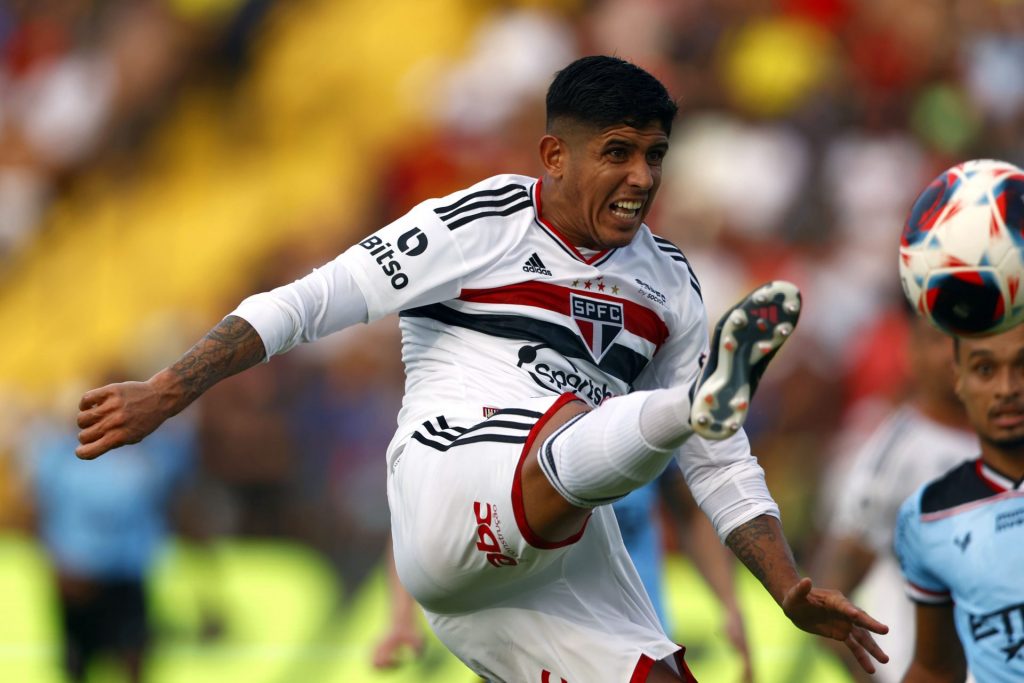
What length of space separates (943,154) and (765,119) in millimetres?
1487

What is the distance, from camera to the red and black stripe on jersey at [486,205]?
4.67 metres

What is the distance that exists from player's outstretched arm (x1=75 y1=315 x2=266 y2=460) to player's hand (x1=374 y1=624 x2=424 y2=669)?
195cm

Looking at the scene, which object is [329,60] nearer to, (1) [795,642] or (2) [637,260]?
(1) [795,642]

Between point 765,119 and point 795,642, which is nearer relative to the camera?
point 795,642

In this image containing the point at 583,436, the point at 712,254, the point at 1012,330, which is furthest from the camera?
the point at 712,254

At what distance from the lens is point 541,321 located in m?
4.67

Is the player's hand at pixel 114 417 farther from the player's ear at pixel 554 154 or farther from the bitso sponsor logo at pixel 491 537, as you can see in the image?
the player's ear at pixel 554 154

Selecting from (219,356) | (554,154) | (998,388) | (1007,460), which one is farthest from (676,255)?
(219,356)

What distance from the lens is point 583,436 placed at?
12.9ft

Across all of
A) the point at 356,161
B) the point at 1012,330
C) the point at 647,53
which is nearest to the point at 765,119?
the point at 647,53

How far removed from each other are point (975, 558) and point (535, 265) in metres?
1.63

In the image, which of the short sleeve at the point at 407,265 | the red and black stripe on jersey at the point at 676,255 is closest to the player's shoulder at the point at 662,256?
the red and black stripe on jersey at the point at 676,255

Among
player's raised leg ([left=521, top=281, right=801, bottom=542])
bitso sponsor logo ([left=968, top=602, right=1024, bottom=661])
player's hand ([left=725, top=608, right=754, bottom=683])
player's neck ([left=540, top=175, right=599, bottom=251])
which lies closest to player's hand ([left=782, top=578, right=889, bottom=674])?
player's raised leg ([left=521, top=281, right=801, bottom=542])

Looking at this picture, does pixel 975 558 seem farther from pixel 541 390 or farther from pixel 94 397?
pixel 94 397
